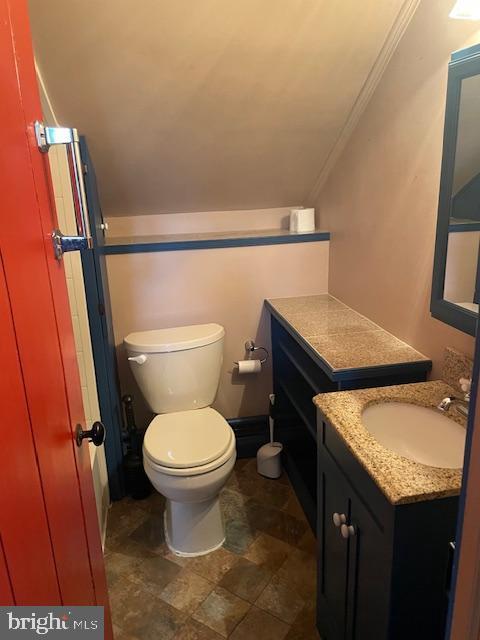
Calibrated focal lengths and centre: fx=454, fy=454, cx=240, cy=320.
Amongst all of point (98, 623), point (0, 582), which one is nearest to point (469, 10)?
point (0, 582)

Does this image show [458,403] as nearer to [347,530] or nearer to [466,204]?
[347,530]

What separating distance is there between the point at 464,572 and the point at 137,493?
6.38ft

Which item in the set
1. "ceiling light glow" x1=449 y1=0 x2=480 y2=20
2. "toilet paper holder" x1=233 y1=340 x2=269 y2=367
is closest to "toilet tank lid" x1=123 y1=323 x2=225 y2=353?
"toilet paper holder" x1=233 y1=340 x2=269 y2=367

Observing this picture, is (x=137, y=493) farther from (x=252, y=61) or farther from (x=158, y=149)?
(x=252, y=61)

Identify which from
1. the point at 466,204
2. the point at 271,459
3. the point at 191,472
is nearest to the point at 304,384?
the point at 271,459

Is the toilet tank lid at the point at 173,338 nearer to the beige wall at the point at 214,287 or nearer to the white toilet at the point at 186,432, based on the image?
the white toilet at the point at 186,432

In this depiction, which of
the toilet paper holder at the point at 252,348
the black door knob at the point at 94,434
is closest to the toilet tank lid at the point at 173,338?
the toilet paper holder at the point at 252,348

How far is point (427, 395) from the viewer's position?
4.48 feet

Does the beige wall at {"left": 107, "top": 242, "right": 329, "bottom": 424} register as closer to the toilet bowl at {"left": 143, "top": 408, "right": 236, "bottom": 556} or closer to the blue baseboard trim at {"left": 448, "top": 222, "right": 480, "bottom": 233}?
the toilet bowl at {"left": 143, "top": 408, "right": 236, "bottom": 556}

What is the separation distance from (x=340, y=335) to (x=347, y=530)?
2.75 ft

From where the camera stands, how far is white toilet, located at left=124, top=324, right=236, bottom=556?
1.79 meters

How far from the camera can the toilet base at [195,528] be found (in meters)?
1.91

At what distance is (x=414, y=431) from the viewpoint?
4.37ft

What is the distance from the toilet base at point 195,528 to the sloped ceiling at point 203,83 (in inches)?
58.9
